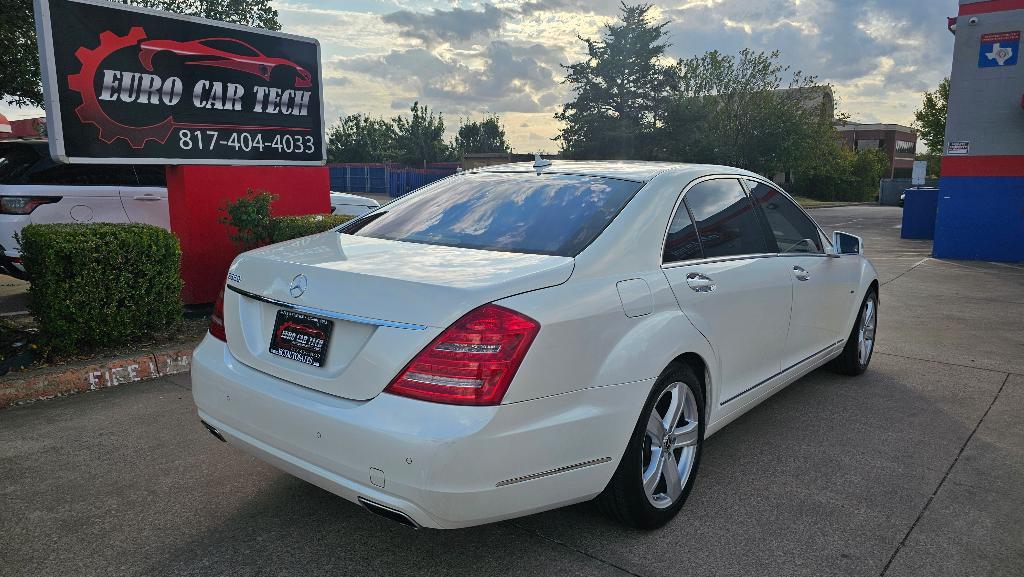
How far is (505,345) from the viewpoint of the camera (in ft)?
7.95

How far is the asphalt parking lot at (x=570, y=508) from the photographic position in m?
2.90

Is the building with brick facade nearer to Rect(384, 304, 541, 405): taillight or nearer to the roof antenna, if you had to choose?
the roof antenna

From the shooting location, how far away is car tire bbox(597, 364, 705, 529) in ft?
9.62

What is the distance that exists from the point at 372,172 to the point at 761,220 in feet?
147

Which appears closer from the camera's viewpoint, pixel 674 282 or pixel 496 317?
pixel 496 317

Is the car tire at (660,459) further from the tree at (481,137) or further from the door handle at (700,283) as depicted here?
the tree at (481,137)

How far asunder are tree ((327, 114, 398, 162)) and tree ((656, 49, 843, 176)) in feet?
90.0

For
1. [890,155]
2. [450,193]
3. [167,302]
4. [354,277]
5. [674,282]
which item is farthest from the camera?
[890,155]

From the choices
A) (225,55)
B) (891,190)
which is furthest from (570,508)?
(891,190)

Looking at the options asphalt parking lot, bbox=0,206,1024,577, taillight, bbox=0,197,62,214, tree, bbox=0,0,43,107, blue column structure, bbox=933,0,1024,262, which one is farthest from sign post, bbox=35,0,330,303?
blue column structure, bbox=933,0,1024,262

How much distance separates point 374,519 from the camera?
3.23 metres

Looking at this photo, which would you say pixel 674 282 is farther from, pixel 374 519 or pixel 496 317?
pixel 374 519

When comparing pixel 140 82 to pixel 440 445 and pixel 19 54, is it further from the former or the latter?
pixel 19 54

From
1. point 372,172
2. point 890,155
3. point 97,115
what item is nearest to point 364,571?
point 97,115
